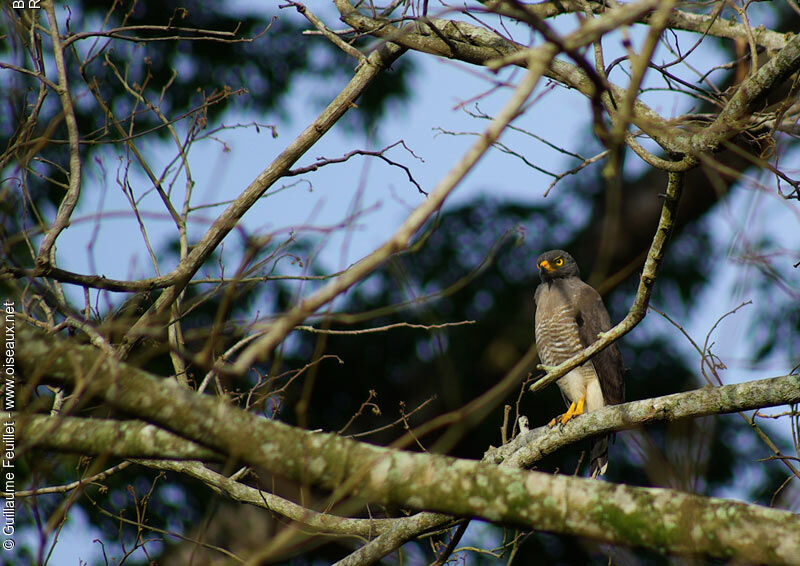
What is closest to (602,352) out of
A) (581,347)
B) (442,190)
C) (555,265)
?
(581,347)

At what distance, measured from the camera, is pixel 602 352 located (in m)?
5.82

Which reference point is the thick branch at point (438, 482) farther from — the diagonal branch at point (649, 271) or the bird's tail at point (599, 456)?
the bird's tail at point (599, 456)

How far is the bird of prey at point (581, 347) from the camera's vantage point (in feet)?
19.1

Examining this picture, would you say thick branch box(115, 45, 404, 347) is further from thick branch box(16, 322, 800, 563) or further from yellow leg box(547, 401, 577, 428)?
yellow leg box(547, 401, 577, 428)

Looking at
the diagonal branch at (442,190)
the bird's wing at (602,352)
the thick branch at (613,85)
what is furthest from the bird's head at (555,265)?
the diagonal branch at (442,190)

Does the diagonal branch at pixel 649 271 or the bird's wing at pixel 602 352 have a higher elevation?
the bird's wing at pixel 602 352

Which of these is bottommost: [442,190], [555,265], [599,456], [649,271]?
[442,190]

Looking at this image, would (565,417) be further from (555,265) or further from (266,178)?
(266,178)

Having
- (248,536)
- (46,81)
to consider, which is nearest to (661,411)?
(46,81)

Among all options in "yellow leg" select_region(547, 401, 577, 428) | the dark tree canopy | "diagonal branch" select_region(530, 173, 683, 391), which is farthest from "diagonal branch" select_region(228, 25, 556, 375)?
"yellow leg" select_region(547, 401, 577, 428)

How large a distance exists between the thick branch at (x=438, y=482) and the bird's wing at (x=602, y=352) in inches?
151

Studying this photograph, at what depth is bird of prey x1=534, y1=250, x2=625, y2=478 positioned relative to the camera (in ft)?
19.1

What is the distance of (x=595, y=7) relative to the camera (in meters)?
4.52

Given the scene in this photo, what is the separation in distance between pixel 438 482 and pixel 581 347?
4.19m
